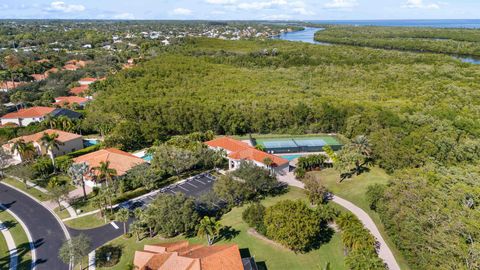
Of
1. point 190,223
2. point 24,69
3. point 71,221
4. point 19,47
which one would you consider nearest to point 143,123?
point 71,221

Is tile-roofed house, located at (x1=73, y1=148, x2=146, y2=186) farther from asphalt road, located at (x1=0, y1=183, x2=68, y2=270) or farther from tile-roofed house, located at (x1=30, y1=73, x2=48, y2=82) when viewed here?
tile-roofed house, located at (x1=30, y1=73, x2=48, y2=82)

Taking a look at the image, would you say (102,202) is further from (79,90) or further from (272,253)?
(79,90)

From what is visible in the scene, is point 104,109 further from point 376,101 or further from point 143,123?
point 376,101

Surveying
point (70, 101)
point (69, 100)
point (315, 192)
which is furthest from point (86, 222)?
point (69, 100)

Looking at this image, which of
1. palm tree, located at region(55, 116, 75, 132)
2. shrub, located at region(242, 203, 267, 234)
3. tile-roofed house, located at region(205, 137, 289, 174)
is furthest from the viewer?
palm tree, located at region(55, 116, 75, 132)

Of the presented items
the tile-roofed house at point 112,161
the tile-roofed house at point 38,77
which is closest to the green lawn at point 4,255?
the tile-roofed house at point 112,161

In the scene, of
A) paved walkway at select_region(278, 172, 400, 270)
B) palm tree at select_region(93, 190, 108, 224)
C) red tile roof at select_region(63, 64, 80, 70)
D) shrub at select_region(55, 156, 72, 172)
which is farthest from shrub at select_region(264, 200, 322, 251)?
red tile roof at select_region(63, 64, 80, 70)

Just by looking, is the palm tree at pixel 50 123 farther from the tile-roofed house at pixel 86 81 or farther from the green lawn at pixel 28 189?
the tile-roofed house at pixel 86 81
